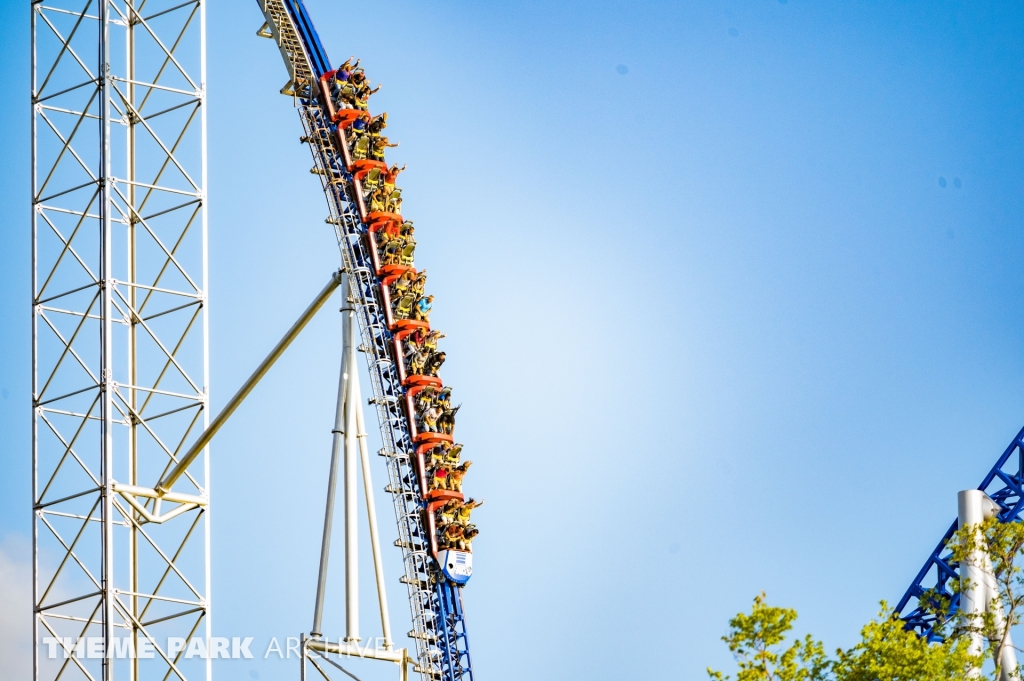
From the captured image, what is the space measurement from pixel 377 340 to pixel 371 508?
4.65 metres

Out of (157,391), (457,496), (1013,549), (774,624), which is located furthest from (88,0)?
(1013,549)

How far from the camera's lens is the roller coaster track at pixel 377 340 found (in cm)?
4031

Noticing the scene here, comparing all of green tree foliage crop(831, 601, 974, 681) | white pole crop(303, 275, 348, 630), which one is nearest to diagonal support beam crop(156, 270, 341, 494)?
white pole crop(303, 275, 348, 630)

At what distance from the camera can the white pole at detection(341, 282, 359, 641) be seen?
37.5m

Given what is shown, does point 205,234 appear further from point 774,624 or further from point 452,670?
point 774,624

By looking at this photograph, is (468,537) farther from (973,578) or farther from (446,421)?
(973,578)

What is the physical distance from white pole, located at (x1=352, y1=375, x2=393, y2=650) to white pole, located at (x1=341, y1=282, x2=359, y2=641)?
14cm

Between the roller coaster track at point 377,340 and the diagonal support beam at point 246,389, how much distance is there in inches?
37.1

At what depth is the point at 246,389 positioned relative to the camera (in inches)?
1497

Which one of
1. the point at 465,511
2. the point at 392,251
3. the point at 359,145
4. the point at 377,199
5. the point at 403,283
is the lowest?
the point at 465,511

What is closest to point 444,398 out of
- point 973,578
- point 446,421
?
point 446,421

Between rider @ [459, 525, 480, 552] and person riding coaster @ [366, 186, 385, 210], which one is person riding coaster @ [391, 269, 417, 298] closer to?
person riding coaster @ [366, 186, 385, 210]

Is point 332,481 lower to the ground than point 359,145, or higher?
lower

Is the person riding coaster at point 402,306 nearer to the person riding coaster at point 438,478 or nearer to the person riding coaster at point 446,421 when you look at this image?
the person riding coaster at point 446,421
